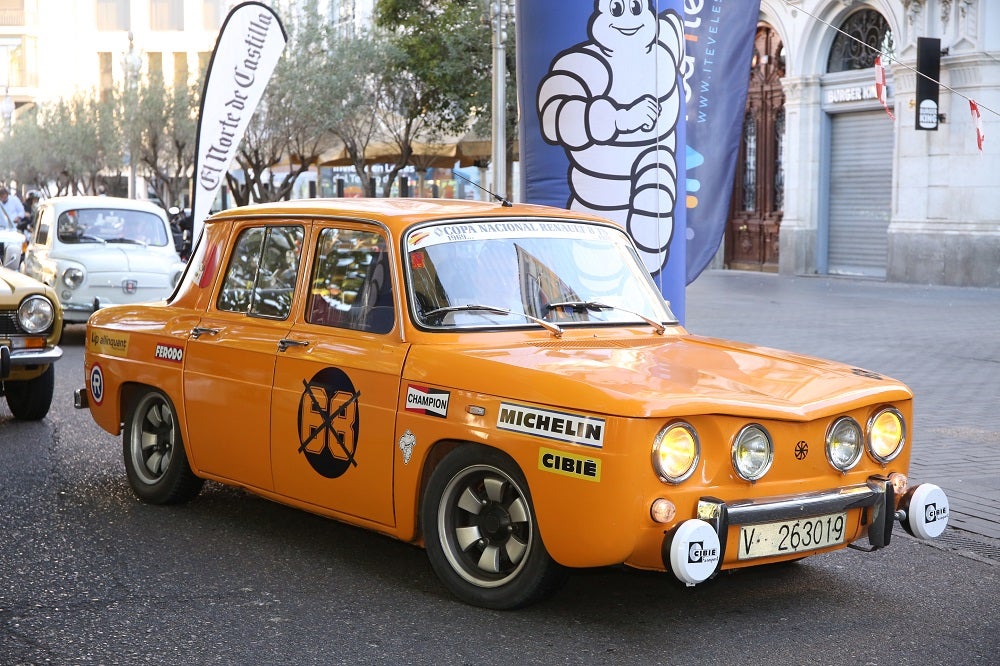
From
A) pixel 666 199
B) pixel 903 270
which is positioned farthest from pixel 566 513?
pixel 903 270

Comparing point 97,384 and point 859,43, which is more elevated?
point 859,43

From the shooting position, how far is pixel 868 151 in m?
26.1

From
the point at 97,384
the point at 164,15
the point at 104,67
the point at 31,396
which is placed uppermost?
the point at 164,15

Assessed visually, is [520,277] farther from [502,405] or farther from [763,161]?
[763,161]

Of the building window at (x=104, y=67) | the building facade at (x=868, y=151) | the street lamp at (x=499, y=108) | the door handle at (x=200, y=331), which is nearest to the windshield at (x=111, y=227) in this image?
the street lamp at (x=499, y=108)

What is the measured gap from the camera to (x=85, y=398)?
24.1 ft

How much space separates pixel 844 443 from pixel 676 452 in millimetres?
805

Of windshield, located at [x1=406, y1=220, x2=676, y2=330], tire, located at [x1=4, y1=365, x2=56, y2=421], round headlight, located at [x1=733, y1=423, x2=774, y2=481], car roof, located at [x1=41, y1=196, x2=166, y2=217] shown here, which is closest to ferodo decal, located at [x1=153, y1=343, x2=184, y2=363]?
windshield, located at [x1=406, y1=220, x2=676, y2=330]

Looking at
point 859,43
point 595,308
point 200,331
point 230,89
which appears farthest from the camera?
point 859,43

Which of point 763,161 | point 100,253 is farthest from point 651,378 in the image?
point 763,161

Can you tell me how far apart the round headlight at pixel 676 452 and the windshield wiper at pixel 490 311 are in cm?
102

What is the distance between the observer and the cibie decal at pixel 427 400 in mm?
4984

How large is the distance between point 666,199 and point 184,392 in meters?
3.57

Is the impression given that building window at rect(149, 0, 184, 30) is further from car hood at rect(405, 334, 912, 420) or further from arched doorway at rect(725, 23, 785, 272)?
car hood at rect(405, 334, 912, 420)
